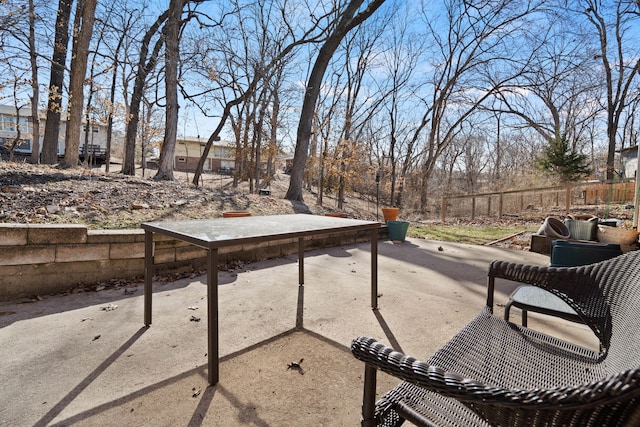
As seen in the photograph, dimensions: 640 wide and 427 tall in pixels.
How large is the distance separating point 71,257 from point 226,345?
191 cm

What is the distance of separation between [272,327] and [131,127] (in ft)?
33.5

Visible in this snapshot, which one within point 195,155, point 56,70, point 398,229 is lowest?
point 398,229

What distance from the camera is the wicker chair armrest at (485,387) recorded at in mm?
574

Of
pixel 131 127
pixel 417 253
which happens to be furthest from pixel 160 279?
pixel 131 127

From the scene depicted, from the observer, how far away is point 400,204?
16.6 m

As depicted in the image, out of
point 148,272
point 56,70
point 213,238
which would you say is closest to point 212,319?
point 213,238

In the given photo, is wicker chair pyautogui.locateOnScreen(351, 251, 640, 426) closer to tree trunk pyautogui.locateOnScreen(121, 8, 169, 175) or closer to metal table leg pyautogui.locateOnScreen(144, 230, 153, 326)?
metal table leg pyautogui.locateOnScreen(144, 230, 153, 326)

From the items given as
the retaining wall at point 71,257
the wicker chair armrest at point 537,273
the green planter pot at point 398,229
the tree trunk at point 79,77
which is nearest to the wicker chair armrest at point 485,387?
the wicker chair armrest at point 537,273

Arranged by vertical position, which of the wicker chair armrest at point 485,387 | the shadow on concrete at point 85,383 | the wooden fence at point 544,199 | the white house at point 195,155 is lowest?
the shadow on concrete at point 85,383

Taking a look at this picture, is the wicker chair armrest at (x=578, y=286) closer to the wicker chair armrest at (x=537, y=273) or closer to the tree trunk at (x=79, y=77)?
the wicker chair armrest at (x=537, y=273)

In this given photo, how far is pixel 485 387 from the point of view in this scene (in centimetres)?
71

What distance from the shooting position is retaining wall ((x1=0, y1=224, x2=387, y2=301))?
2.58 meters

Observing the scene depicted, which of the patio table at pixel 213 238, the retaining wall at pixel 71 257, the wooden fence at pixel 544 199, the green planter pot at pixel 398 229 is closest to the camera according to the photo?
the patio table at pixel 213 238

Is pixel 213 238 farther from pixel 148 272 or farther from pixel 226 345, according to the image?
pixel 148 272
